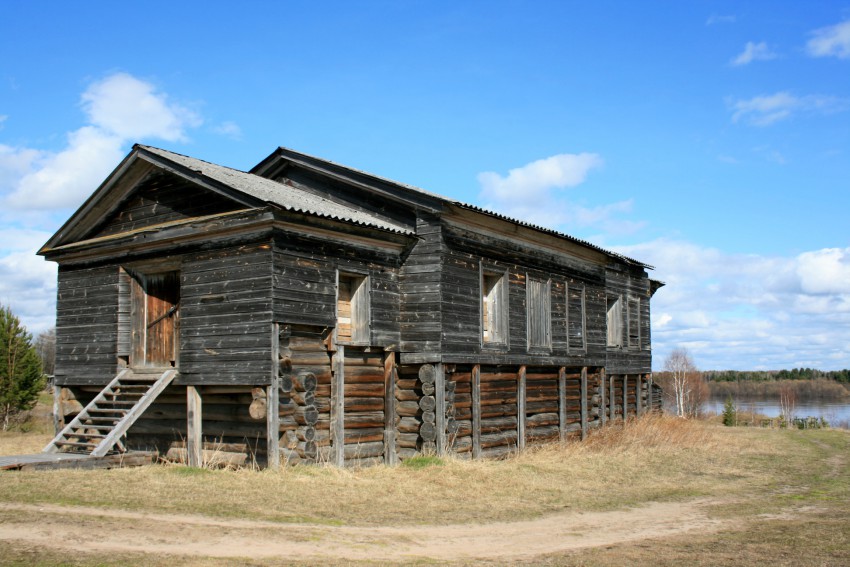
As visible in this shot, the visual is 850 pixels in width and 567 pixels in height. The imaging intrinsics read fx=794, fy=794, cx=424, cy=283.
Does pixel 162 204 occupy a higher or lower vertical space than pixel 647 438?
higher

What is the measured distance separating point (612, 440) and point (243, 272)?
441 inches

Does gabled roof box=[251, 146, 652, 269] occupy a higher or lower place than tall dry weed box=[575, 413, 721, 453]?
higher

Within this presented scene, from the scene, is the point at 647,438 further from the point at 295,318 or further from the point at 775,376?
the point at 775,376

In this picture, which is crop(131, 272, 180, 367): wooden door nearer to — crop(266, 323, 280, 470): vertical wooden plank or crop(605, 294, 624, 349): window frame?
crop(266, 323, 280, 470): vertical wooden plank

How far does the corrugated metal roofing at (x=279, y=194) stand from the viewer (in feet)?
47.8

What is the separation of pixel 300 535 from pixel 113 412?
775 cm

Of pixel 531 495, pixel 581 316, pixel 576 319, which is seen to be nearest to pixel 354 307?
pixel 531 495

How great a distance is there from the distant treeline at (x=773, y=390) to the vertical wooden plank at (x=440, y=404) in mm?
105231

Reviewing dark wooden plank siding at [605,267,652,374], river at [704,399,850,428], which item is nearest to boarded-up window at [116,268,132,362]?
dark wooden plank siding at [605,267,652,374]

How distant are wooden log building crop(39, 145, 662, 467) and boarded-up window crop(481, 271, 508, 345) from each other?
0.03m

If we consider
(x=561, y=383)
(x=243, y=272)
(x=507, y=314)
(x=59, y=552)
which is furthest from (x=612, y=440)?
(x=59, y=552)

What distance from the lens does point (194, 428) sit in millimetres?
14898

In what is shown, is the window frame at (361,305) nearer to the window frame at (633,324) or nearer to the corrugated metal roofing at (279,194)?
the corrugated metal roofing at (279,194)

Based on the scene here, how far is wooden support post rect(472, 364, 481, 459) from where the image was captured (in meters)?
17.3
